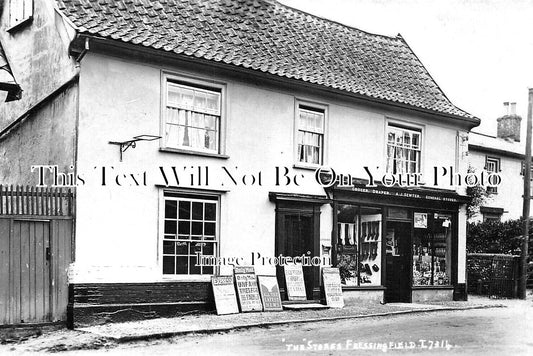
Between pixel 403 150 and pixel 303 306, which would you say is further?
pixel 403 150

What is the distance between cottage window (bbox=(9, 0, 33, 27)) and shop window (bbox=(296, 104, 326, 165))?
6543 mm

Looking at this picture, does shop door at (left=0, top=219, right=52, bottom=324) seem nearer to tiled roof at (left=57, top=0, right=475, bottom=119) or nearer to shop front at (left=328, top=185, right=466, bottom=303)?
tiled roof at (left=57, top=0, right=475, bottom=119)

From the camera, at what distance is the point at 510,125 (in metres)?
35.0

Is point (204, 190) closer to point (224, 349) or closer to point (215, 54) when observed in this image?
point (215, 54)

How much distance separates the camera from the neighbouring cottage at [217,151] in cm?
1302

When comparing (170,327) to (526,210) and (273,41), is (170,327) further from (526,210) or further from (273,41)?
(526,210)

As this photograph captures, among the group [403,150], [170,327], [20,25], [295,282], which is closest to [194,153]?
[170,327]

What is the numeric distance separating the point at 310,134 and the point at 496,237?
11.4m

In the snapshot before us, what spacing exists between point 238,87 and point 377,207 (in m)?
5.26

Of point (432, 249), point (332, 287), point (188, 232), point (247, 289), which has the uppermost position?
point (188, 232)

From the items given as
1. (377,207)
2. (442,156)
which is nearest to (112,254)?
(377,207)

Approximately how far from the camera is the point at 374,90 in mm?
17984

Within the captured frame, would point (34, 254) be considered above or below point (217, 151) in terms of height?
below

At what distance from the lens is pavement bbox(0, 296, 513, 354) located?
10859 mm
